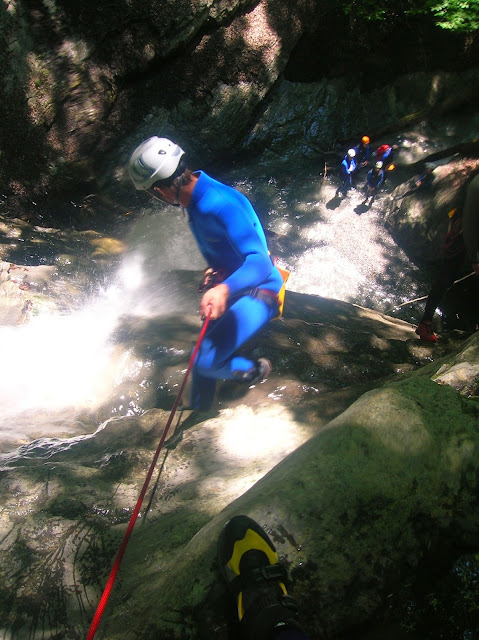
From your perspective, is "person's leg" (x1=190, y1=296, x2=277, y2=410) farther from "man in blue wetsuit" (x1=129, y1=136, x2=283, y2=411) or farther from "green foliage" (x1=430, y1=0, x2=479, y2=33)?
"green foliage" (x1=430, y1=0, x2=479, y2=33)

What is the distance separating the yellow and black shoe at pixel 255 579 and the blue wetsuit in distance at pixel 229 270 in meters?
1.61

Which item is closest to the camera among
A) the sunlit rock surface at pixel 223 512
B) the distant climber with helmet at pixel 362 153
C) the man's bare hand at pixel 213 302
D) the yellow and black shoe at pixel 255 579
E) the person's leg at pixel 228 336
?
the yellow and black shoe at pixel 255 579

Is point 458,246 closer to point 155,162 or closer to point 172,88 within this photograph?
point 155,162

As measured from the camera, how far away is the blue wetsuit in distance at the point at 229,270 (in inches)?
116

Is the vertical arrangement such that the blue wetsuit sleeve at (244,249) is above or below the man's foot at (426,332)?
above

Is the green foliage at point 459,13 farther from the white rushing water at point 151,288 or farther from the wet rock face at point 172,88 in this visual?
the white rushing water at point 151,288

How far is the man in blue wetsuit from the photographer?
287 cm

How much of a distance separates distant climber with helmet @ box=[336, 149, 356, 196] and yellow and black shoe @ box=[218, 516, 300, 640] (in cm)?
837

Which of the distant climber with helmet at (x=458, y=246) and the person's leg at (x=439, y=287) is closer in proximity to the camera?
the distant climber with helmet at (x=458, y=246)

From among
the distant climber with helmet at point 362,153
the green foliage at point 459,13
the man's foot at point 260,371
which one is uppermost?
the green foliage at point 459,13

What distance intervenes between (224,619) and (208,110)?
9.05 m

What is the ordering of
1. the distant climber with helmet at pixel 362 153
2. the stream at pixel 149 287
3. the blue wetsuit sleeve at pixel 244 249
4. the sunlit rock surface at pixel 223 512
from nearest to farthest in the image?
1. the sunlit rock surface at pixel 223 512
2. the blue wetsuit sleeve at pixel 244 249
3. the stream at pixel 149 287
4. the distant climber with helmet at pixel 362 153

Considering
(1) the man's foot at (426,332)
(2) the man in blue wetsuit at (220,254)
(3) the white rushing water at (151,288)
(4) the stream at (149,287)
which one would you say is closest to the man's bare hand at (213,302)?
(2) the man in blue wetsuit at (220,254)

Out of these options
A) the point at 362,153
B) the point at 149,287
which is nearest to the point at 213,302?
the point at 149,287
